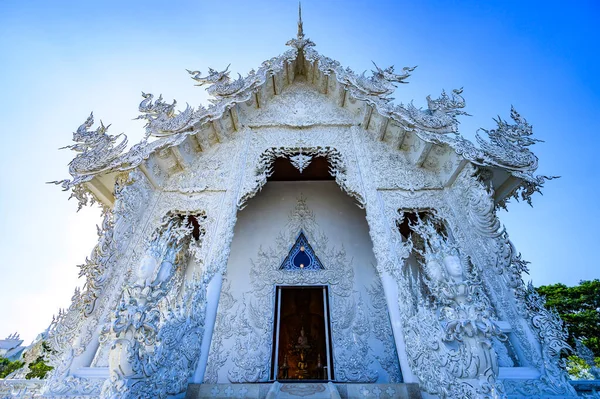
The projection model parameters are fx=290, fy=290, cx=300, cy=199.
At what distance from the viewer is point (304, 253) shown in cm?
568

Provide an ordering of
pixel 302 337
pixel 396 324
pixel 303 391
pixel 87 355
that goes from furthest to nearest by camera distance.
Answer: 1. pixel 302 337
2. pixel 396 324
3. pixel 87 355
4. pixel 303 391

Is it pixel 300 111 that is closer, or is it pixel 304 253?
pixel 300 111

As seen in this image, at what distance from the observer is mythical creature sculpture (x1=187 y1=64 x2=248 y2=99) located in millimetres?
4785

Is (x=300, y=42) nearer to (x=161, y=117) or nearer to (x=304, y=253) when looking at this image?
(x=161, y=117)

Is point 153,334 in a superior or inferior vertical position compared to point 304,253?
inferior

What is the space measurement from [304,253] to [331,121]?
2.56 meters

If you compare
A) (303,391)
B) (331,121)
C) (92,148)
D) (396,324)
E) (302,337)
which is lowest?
(303,391)

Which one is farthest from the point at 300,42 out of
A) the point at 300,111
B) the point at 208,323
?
the point at 208,323

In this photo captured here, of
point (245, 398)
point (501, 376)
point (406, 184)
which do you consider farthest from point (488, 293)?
point (245, 398)

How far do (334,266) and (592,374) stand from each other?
11.5 feet

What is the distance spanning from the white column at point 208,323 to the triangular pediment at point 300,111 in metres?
2.94

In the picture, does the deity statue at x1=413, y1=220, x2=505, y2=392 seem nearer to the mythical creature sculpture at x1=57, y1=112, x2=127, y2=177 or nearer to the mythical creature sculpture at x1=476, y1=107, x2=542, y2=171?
the mythical creature sculpture at x1=476, y1=107, x2=542, y2=171

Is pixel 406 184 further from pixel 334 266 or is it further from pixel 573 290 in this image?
pixel 573 290

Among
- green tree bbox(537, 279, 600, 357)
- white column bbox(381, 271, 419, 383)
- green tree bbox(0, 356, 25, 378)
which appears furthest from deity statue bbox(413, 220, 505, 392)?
green tree bbox(0, 356, 25, 378)
